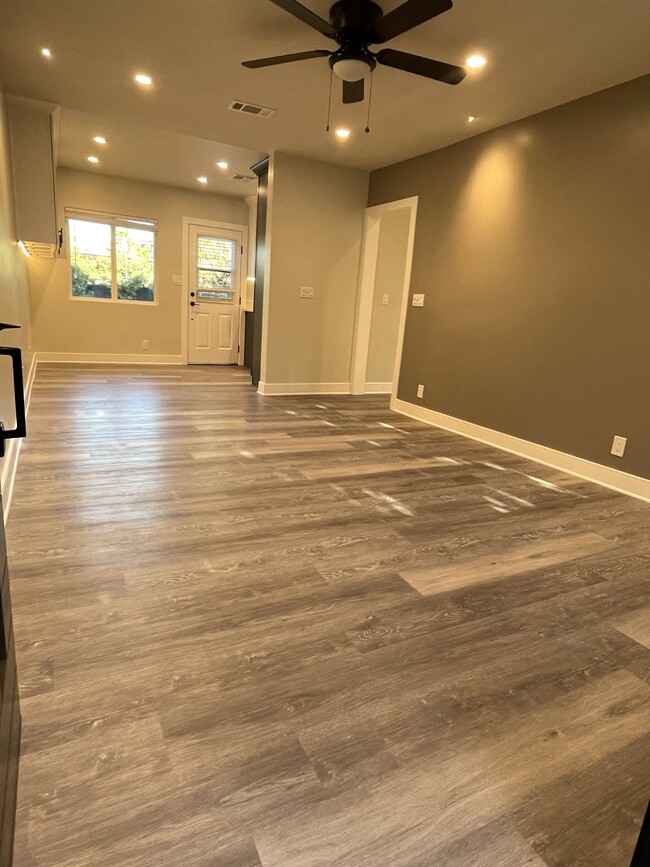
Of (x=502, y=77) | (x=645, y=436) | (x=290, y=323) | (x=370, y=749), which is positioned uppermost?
(x=502, y=77)

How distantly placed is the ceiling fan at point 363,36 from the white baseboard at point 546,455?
259 cm

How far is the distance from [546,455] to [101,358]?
21.1 ft

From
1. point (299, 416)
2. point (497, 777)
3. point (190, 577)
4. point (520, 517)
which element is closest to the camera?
point (497, 777)

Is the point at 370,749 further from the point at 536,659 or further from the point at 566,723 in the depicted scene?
the point at 536,659

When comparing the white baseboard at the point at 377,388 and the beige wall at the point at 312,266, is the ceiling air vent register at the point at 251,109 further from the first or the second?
the white baseboard at the point at 377,388

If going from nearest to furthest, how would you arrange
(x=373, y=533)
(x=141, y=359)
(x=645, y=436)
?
1. (x=373, y=533)
2. (x=645, y=436)
3. (x=141, y=359)

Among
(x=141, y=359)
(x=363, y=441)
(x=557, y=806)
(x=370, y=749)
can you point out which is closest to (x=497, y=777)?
(x=557, y=806)

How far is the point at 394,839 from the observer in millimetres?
1012

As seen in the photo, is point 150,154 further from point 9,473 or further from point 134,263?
point 9,473

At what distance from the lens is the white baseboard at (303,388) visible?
582 centimetres

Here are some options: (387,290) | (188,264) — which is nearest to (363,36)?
(387,290)

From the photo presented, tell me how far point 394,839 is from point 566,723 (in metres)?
0.61

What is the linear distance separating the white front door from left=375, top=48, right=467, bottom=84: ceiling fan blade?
571cm

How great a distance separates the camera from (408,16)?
7.72 feet
